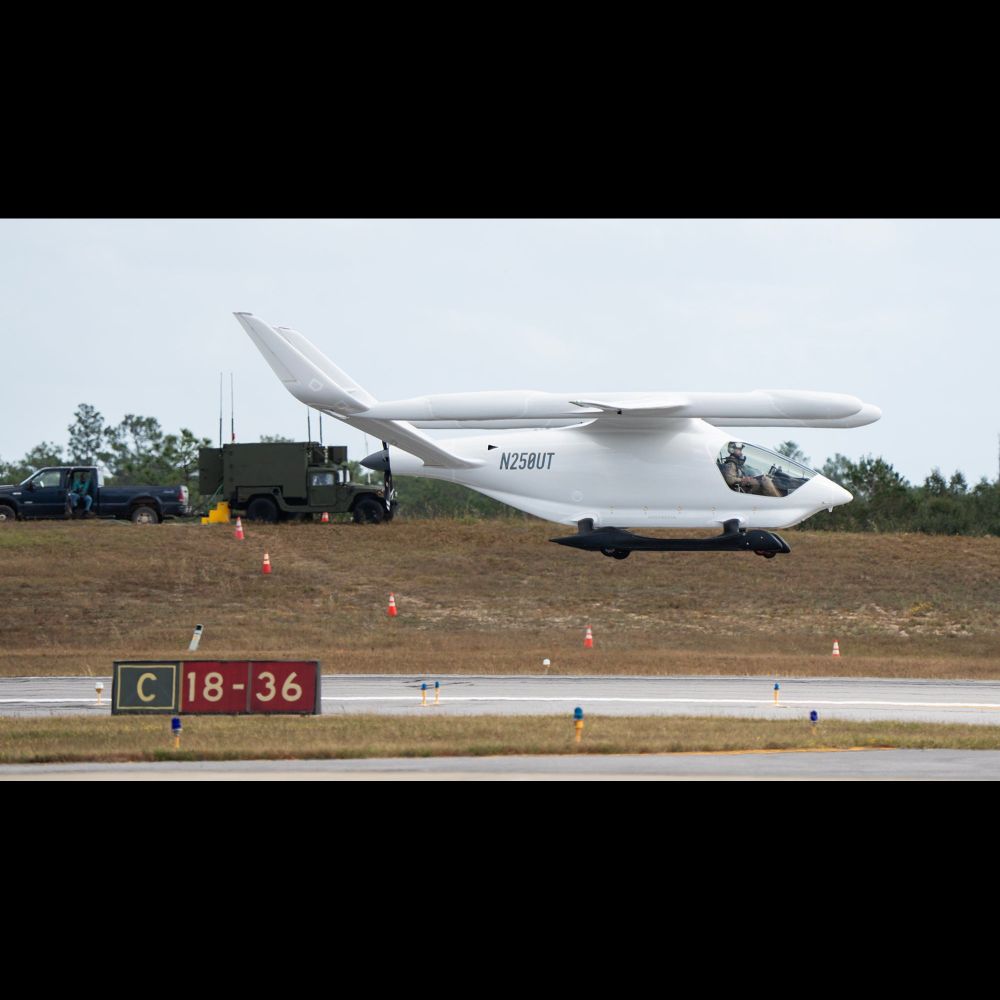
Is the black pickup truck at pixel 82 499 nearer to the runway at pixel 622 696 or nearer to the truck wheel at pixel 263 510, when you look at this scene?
the truck wheel at pixel 263 510

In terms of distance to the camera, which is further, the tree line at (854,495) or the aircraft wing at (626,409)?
the tree line at (854,495)

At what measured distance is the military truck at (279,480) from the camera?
7056 centimetres

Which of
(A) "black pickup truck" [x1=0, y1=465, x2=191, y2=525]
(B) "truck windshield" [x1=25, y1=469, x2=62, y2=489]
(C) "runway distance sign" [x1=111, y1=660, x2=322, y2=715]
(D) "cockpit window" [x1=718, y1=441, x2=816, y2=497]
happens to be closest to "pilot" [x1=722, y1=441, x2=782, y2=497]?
(D) "cockpit window" [x1=718, y1=441, x2=816, y2=497]

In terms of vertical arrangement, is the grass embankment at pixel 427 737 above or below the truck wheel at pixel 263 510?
below

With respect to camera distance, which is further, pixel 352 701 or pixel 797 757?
pixel 352 701

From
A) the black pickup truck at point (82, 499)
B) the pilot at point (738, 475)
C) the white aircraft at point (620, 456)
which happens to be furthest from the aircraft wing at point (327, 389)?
the black pickup truck at point (82, 499)

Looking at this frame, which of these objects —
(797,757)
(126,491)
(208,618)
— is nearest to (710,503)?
(797,757)

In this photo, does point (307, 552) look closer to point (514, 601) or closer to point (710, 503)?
point (514, 601)

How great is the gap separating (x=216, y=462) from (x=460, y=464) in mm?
46192

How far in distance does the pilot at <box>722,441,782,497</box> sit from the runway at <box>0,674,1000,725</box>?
37.9 ft

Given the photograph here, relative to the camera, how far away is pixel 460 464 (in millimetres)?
26562

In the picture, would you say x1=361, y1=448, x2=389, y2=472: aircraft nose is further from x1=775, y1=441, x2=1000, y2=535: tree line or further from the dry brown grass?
x1=775, y1=441, x2=1000, y2=535: tree line

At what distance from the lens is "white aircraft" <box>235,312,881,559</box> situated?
24.8 meters

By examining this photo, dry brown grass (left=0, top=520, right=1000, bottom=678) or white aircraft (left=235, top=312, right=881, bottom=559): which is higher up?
white aircraft (left=235, top=312, right=881, bottom=559)
